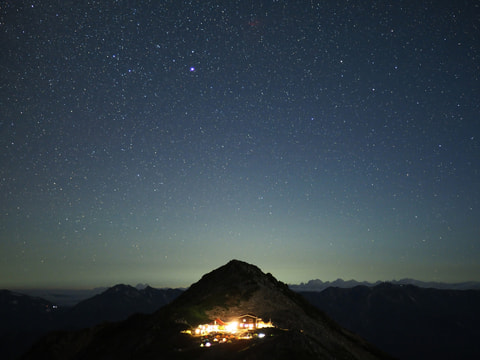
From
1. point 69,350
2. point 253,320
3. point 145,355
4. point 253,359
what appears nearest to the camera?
point 253,359

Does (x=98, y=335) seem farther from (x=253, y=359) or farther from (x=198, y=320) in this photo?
(x=253, y=359)

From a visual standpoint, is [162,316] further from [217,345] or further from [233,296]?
[217,345]

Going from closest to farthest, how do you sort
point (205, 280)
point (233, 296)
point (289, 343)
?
1. point (289, 343)
2. point (233, 296)
3. point (205, 280)

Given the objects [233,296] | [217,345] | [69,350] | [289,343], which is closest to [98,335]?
[69,350]

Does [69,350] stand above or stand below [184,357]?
below

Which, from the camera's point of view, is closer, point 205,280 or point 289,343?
point 289,343

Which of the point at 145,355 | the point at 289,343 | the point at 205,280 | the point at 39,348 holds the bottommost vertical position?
the point at 39,348
